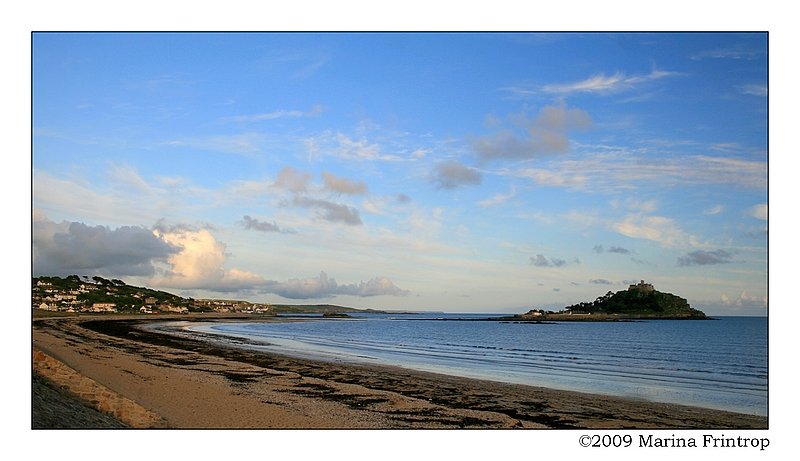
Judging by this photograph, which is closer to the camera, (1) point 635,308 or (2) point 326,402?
(2) point 326,402

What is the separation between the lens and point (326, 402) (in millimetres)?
16047

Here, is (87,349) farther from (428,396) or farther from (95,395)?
(428,396)

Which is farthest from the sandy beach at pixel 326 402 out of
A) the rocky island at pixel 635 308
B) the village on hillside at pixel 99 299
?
the rocky island at pixel 635 308

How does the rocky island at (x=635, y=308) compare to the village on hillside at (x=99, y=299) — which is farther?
the rocky island at (x=635, y=308)

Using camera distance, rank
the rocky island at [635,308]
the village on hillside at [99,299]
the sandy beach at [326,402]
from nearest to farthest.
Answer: the sandy beach at [326,402], the village on hillside at [99,299], the rocky island at [635,308]

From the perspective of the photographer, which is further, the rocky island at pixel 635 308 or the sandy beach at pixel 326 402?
the rocky island at pixel 635 308

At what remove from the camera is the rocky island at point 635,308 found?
129000 mm

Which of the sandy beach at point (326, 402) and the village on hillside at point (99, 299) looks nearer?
the sandy beach at point (326, 402)

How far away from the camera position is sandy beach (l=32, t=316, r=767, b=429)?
44.3 ft

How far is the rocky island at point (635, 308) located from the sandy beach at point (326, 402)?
11705cm

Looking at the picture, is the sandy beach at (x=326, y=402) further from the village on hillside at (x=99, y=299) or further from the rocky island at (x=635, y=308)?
the rocky island at (x=635, y=308)

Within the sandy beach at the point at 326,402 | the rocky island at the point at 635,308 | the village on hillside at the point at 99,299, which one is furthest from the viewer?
the rocky island at the point at 635,308

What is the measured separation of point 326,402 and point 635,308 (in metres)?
124

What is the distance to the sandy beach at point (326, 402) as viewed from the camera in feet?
44.3
